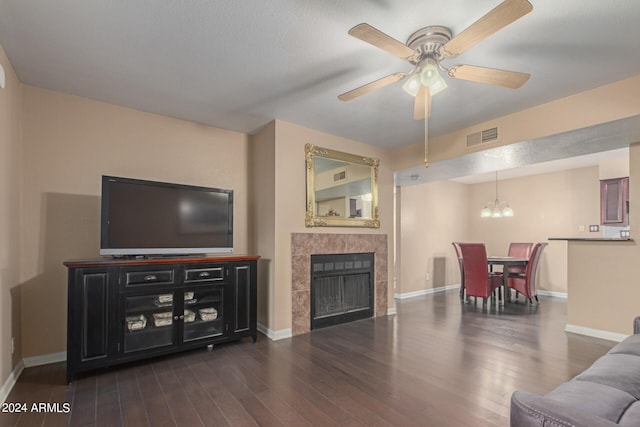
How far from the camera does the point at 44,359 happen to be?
9.23 ft

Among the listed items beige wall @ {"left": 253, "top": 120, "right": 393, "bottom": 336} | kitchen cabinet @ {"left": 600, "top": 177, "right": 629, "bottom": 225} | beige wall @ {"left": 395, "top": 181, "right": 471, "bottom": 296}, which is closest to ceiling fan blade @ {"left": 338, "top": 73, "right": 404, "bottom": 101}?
beige wall @ {"left": 253, "top": 120, "right": 393, "bottom": 336}

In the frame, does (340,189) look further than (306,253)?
Yes

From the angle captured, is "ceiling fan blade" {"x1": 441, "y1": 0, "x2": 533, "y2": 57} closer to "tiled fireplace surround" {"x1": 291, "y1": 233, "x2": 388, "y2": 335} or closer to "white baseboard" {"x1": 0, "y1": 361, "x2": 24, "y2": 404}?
"tiled fireplace surround" {"x1": 291, "y1": 233, "x2": 388, "y2": 335}

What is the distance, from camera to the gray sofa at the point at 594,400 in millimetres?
939

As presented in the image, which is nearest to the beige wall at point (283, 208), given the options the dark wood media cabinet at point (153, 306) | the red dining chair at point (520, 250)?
the dark wood media cabinet at point (153, 306)

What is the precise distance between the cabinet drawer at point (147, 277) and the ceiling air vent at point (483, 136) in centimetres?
363

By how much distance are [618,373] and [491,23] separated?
1.77 metres

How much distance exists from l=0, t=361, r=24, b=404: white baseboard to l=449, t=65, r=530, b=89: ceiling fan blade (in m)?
3.80

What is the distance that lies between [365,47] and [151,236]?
2517 mm

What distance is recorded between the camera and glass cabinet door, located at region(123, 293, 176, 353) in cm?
272

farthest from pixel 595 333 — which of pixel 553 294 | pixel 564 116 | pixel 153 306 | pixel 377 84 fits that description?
pixel 153 306

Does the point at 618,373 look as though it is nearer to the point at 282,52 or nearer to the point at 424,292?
the point at 282,52

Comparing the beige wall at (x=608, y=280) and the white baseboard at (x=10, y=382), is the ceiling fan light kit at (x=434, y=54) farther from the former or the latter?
the white baseboard at (x=10, y=382)

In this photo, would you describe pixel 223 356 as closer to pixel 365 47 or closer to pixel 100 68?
pixel 100 68
